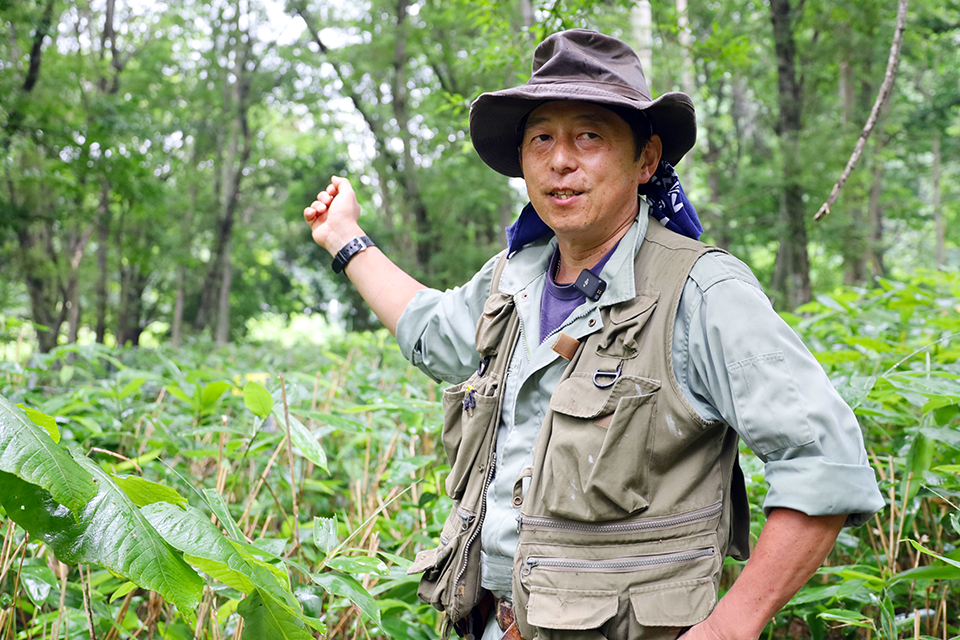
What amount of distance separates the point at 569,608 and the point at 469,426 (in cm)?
53

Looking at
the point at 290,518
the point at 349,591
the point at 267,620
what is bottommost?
the point at 290,518

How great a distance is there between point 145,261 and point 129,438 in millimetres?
11633

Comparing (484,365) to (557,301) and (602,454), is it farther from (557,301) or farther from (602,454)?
(602,454)

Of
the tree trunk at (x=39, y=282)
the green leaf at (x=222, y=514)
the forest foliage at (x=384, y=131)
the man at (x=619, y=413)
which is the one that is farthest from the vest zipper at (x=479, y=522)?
the tree trunk at (x=39, y=282)

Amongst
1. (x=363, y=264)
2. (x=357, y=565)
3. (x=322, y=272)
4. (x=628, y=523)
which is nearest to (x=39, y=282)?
(x=322, y=272)

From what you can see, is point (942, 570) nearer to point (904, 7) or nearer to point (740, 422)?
point (740, 422)

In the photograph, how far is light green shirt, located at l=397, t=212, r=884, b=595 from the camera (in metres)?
1.41

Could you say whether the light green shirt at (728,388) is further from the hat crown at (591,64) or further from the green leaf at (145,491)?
the green leaf at (145,491)

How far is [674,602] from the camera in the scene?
1.52m

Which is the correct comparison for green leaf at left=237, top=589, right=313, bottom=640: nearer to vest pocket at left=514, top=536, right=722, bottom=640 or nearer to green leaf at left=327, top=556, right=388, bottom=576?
green leaf at left=327, top=556, right=388, bottom=576

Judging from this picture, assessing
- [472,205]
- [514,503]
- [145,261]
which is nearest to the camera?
[514,503]

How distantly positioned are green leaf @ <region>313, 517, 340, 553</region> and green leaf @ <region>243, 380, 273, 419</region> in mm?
552

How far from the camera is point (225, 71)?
16.8 metres

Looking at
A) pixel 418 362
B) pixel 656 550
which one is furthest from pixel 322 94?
pixel 656 550
